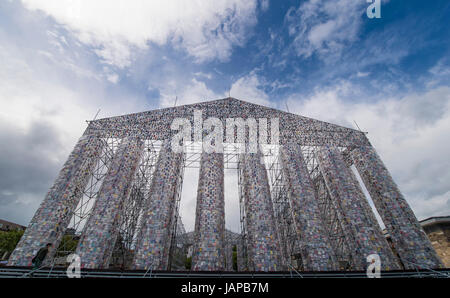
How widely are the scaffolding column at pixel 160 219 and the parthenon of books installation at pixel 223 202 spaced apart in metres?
0.05

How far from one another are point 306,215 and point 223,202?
536 cm

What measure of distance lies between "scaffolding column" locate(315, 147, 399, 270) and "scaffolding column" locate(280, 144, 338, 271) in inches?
67.7

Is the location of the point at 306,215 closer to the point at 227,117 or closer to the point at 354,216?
the point at 354,216

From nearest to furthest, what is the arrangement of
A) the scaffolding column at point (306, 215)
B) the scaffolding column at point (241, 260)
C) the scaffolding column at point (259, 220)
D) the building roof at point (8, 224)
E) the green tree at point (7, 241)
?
the scaffolding column at point (259, 220)
the scaffolding column at point (306, 215)
the scaffolding column at point (241, 260)
the green tree at point (7, 241)
the building roof at point (8, 224)

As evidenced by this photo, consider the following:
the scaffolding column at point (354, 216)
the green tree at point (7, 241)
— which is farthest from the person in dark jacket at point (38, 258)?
the green tree at point (7, 241)

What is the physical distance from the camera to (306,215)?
11977mm

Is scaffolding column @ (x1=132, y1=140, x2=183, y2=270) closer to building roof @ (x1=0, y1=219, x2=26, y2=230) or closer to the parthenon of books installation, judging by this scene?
the parthenon of books installation

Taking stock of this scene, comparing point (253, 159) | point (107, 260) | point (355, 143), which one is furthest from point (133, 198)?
point (355, 143)

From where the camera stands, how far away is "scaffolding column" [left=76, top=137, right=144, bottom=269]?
9719 millimetres

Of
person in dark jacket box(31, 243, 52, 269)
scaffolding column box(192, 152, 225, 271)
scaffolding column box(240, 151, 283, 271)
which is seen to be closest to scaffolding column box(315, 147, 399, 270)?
scaffolding column box(240, 151, 283, 271)

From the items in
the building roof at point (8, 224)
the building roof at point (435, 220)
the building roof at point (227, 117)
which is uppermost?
the building roof at point (227, 117)

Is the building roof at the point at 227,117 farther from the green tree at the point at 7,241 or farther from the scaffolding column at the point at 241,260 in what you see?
the green tree at the point at 7,241

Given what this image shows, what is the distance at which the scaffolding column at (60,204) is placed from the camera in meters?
9.26

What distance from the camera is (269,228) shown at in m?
11.1
